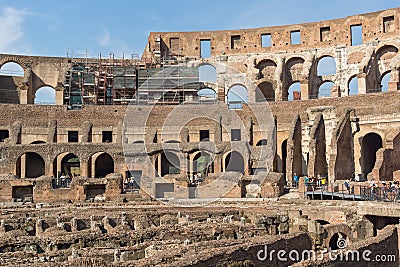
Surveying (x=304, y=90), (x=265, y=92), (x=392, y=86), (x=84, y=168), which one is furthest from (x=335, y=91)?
(x=84, y=168)

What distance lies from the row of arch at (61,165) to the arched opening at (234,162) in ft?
27.5

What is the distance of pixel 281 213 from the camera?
17.8m

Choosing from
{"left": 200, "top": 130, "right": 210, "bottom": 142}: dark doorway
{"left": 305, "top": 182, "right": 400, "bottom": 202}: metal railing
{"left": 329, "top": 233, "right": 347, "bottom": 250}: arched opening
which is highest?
{"left": 200, "top": 130, "right": 210, "bottom": 142}: dark doorway

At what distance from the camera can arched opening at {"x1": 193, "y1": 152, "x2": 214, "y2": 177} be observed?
99.2 ft

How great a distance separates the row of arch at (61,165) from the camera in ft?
104

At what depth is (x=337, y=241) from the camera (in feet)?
53.2

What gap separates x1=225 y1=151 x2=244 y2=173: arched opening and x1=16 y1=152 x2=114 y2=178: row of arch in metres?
8.38

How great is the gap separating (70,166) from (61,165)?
1.74 m

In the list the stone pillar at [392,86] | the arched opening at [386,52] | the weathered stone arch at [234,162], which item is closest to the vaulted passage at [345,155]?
the weathered stone arch at [234,162]

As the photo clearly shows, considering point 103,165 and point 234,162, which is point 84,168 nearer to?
point 103,165

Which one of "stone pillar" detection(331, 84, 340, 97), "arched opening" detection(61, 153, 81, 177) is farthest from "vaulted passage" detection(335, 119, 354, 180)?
"arched opening" detection(61, 153, 81, 177)

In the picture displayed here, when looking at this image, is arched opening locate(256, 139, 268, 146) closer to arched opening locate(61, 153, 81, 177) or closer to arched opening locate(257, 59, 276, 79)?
arched opening locate(257, 59, 276, 79)

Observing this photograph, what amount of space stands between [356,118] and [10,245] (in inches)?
931

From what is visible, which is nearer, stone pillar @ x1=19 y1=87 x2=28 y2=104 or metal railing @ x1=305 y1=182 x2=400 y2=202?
metal railing @ x1=305 y1=182 x2=400 y2=202
